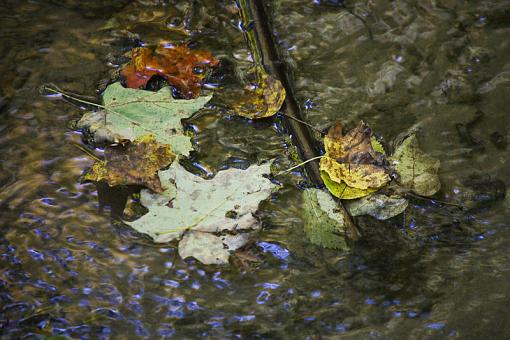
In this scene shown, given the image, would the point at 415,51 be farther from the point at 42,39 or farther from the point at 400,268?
the point at 42,39

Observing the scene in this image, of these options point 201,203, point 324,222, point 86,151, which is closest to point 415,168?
point 324,222

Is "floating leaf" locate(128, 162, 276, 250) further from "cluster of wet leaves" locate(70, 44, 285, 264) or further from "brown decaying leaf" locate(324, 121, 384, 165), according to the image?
"brown decaying leaf" locate(324, 121, 384, 165)

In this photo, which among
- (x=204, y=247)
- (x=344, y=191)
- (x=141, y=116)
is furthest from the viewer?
(x=141, y=116)

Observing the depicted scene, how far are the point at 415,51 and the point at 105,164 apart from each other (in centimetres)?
133

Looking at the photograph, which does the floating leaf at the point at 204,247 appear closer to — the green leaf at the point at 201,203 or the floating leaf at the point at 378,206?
the green leaf at the point at 201,203

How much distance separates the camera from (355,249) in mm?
1841

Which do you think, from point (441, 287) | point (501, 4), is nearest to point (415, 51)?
point (501, 4)

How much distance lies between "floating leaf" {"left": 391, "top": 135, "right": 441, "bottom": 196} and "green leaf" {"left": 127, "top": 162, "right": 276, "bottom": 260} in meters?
0.48

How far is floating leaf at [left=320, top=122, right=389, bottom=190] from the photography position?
76.1 inches

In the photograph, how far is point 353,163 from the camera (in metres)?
1.97

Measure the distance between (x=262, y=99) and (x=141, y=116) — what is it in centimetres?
48

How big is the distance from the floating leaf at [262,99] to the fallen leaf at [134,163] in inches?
14.7

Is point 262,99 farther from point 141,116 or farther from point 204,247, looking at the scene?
point 204,247

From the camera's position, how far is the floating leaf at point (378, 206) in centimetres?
191
